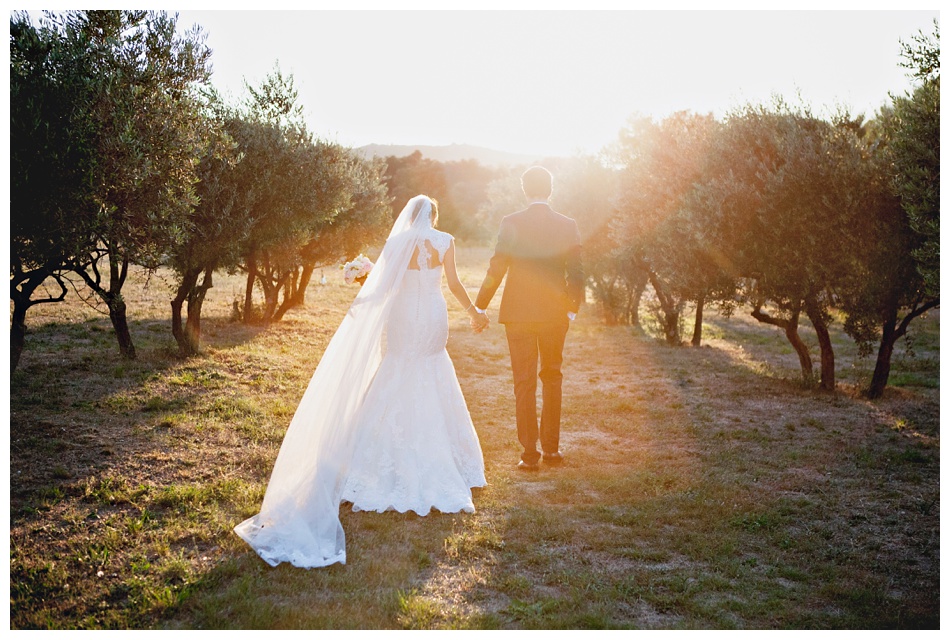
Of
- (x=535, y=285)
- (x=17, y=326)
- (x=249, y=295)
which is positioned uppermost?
(x=535, y=285)

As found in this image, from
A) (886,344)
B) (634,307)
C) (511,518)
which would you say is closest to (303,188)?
(511,518)

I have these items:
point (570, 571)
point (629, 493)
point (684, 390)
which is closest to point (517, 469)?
point (629, 493)

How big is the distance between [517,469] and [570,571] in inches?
103

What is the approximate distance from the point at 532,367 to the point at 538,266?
3.66ft

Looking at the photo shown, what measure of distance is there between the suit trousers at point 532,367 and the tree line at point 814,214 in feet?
19.0

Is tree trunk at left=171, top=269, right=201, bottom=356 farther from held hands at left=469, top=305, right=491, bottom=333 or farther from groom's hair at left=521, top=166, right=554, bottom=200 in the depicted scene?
groom's hair at left=521, top=166, right=554, bottom=200

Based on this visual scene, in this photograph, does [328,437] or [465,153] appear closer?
[328,437]

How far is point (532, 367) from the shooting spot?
742cm

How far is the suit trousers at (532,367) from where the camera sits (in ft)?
24.3

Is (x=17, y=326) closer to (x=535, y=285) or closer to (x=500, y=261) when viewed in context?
(x=500, y=261)

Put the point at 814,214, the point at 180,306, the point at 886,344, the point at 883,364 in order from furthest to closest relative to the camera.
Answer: the point at 180,306
the point at 883,364
the point at 886,344
the point at 814,214

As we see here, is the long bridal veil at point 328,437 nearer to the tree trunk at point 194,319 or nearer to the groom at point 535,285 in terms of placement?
the groom at point 535,285

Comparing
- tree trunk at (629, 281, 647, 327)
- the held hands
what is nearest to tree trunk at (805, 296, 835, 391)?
the held hands

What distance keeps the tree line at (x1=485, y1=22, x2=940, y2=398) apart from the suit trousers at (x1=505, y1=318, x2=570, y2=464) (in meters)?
5.80
